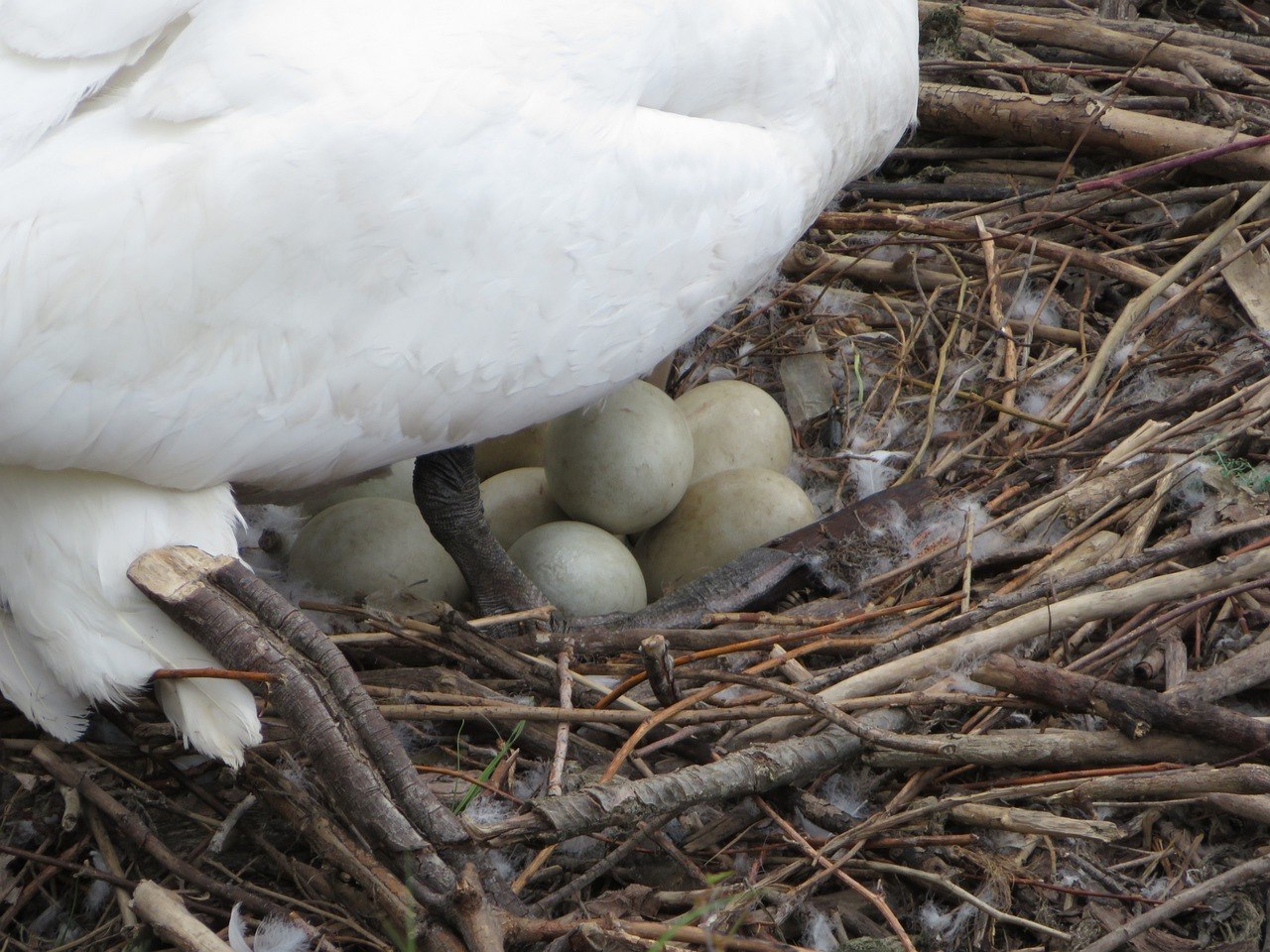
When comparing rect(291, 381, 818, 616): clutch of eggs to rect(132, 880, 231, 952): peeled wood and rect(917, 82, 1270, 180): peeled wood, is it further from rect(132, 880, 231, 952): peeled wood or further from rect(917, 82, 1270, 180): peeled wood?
rect(917, 82, 1270, 180): peeled wood

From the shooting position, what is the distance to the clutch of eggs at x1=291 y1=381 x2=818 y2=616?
2852mm

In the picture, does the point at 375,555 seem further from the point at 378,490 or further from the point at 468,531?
the point at 378,490

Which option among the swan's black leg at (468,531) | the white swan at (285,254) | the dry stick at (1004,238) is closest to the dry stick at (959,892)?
the white swan at (285,254)

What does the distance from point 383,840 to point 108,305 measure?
81 centimetres

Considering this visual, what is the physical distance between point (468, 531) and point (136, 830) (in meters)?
0.88

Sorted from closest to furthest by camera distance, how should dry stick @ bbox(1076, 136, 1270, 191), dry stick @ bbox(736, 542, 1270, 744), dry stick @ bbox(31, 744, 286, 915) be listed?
dry stick @ bbox(31, 744, 286, 915) → dry stick @ bbox(736, 542, 1270, 744) → dry stick @ bbox(1076, 136, 1270, 191)

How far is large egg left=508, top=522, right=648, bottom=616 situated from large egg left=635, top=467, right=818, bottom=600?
19 centimetres

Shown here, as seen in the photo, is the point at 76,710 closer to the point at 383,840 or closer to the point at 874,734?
the point at 383,840

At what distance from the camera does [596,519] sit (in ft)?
9.78

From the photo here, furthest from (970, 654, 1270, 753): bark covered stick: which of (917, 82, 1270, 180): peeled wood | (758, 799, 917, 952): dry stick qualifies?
(917, 82, 1270, 180): peeled wood

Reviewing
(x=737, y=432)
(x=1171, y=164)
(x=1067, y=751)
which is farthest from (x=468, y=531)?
(x=1171, y=164)

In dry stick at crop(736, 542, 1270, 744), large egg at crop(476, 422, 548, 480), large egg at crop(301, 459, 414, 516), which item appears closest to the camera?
dry stick at crop(736, 542, 1270, 744)

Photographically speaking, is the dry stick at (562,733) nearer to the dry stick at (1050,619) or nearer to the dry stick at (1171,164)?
the dry stick at (1050,619)

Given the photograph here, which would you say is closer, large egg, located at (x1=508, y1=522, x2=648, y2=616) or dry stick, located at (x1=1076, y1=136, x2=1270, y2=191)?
large egg, located at (x1=508, y1=522, x2=648, y2=616)
